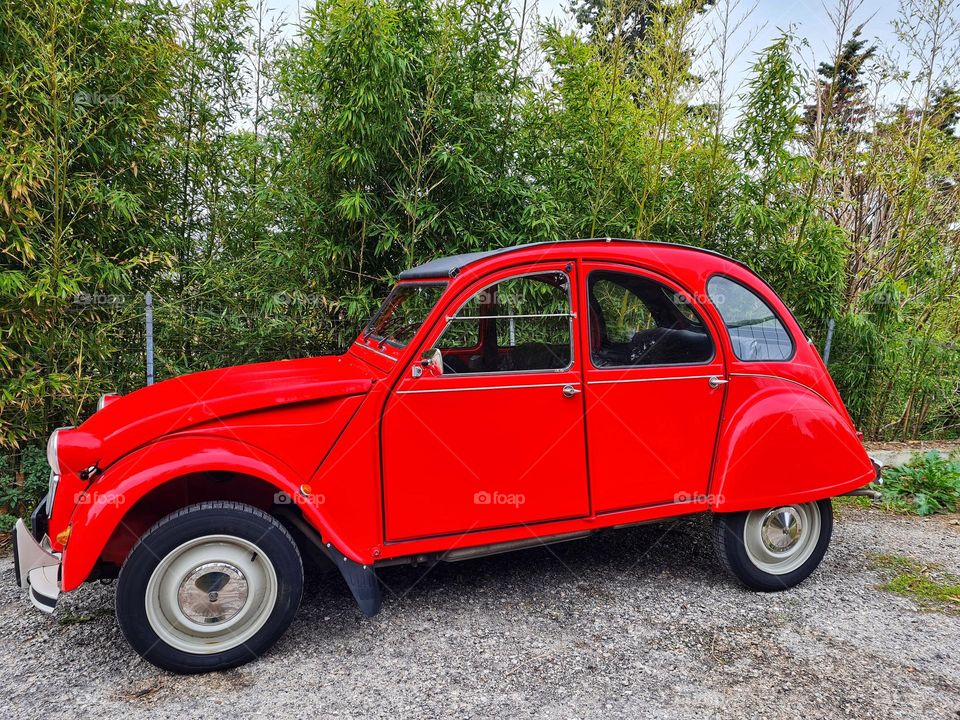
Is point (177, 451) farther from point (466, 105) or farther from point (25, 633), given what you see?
point (466, 105)

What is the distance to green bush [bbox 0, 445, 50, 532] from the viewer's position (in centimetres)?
384

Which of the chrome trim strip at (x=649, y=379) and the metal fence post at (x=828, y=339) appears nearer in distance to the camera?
the chrome trim strip at (x=649, y=379)

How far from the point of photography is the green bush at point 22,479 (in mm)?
3844

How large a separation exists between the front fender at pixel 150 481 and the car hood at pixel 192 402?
71mm

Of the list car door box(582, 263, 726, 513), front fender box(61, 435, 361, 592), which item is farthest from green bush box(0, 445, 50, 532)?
car door box(582, 263, 726, 513)

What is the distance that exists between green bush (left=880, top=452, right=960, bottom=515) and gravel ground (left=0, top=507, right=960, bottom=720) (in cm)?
175

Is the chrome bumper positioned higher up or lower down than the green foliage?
higher up

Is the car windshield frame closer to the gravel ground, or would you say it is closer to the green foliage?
the gravel ground

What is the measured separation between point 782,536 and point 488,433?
1.79m

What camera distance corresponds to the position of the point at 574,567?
3.56m

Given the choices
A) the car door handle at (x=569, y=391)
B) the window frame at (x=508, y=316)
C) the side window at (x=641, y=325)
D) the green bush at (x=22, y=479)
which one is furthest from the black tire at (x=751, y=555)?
the green bush at (x=22, y=479)

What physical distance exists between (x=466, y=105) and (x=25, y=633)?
395cm

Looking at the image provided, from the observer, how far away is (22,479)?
3916 mm

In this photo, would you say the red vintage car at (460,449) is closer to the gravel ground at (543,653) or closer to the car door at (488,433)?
the car door at (488,433)
